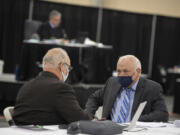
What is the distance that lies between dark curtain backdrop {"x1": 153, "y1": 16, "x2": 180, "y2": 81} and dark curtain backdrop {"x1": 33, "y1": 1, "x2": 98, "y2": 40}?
93.2 inches

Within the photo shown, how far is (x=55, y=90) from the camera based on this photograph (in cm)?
299

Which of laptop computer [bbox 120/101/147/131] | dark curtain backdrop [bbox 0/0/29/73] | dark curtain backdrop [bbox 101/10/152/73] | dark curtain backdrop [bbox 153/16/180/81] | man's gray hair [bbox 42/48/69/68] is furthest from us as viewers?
dark curtain backdrop [bbox 153/16/180/81]

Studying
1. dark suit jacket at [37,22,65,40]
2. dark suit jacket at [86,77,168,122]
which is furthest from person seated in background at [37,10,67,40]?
dark suit jacket at [86,77,168,122]

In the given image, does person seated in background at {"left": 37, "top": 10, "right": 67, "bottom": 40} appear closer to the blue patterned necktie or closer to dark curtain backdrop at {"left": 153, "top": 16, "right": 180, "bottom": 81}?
the blue patterned necktie

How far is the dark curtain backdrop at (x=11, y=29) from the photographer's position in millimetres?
11953

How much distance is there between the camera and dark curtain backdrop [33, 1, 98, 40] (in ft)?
40.6

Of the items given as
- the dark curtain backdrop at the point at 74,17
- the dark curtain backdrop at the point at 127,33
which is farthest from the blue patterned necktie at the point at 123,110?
the dark curtain backdrop at the point at 127,33

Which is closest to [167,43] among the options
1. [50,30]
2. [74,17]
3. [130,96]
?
[74,17]

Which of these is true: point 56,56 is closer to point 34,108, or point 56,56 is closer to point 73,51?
point 34,108

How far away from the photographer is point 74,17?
42.4 feet

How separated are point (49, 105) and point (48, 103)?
0.05ft

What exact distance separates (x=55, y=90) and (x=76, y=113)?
0.69ft

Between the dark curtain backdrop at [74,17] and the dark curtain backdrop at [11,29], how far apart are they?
21.4 inches

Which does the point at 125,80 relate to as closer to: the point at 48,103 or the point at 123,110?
the point at 123,110
